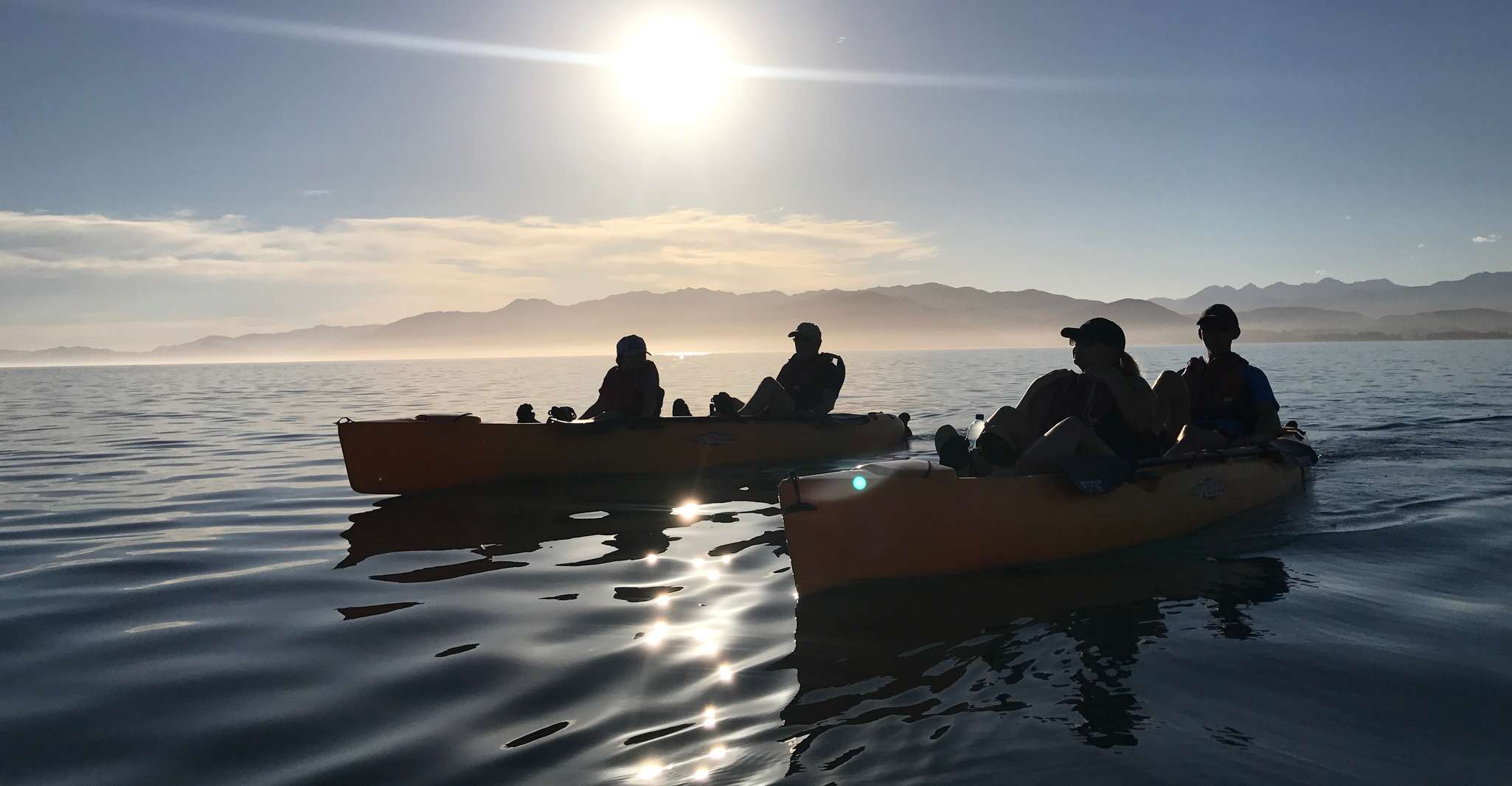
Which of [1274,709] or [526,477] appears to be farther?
[526,477]

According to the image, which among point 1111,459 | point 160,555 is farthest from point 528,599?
point 1111,459

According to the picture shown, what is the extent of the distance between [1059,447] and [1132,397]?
85 cm

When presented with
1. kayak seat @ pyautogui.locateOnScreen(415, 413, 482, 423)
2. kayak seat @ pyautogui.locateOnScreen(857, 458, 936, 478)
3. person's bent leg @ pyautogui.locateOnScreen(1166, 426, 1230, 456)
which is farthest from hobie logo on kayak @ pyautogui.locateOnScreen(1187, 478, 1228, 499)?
kayak seat @ pyautogui.locateOnScreen(415, 413, 482, 423)

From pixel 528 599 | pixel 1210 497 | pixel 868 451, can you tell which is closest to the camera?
pixel 528 599

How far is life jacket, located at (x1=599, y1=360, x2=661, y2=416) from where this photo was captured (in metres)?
11.7

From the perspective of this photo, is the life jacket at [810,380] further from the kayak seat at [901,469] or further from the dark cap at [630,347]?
the kayak seat at [901,469]

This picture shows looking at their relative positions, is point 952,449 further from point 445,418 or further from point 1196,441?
point 445,418

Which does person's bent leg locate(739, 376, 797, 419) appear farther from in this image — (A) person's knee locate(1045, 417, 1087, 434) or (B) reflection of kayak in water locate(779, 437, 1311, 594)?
(A) person's knee locate(1045, 417, 1087, 434)

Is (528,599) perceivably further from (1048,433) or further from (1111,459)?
(1111,459)

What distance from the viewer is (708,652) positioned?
478cm

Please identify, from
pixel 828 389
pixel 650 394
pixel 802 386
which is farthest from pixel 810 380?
pixel 650 394

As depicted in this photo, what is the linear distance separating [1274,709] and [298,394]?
37751 millimetres

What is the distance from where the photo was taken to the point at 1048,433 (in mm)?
6488

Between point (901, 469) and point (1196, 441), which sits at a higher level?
point (901, 469)
